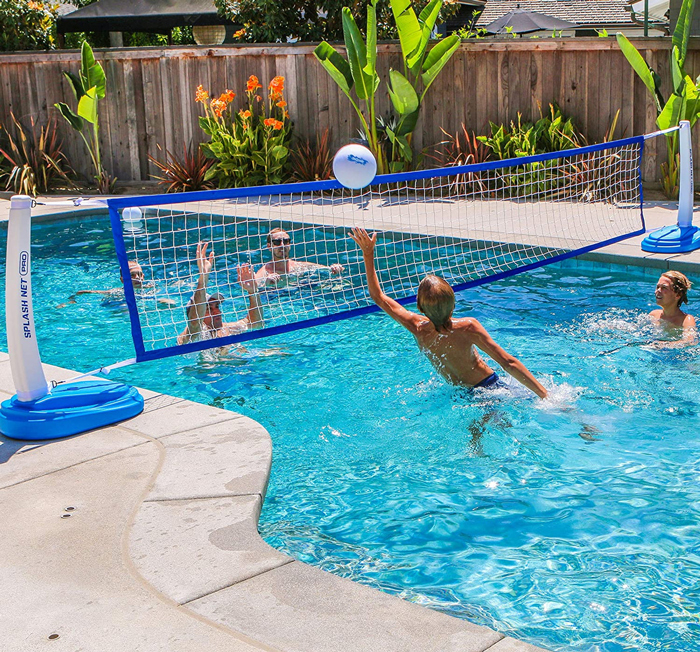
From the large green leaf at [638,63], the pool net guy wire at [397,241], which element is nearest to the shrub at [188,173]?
the pool net guy wire at [397,241]

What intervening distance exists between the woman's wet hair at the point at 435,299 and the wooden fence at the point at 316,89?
9621mm

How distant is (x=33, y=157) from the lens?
54.0ft

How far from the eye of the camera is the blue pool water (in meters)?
4.03

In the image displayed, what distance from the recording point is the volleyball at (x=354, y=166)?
5832 mm

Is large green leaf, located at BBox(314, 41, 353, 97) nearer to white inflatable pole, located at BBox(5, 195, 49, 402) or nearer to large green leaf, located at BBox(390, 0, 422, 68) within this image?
large green leaf, located at BBox(390, 0, 422, 68)

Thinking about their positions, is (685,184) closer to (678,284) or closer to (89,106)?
(678,284)

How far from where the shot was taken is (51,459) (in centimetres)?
478

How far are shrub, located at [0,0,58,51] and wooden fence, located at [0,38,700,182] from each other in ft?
3.35

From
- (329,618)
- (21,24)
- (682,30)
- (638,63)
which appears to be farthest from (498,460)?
(21,24)

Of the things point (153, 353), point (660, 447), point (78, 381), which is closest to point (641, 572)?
point (660, 447)

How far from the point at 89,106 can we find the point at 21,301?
11171mm

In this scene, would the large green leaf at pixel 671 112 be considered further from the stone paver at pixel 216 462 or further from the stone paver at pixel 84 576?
the stone paver at pixel 84 576

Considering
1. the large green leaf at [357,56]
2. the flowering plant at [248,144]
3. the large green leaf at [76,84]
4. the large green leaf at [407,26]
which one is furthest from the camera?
the large green leaf at [76,84]

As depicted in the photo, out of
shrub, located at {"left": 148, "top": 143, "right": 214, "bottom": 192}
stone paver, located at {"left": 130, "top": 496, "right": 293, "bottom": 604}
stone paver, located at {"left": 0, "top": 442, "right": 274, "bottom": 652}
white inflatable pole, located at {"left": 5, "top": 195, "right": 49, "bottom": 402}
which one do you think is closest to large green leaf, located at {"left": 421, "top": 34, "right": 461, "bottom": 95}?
shrub, located at {"left": 148, "top": 143, "right": 214, "bottom": 192}
